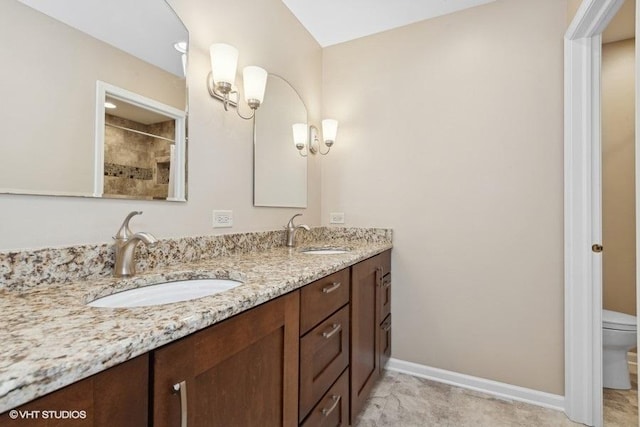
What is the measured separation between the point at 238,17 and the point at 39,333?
1.62 meters

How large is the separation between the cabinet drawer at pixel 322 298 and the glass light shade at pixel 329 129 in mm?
A: 1221

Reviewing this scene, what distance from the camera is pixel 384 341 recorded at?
6.29 feet

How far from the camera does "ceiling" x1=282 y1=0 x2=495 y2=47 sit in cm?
191

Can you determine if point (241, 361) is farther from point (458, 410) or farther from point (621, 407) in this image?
point (621, 407)

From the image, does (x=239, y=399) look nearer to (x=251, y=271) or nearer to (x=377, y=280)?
(x=251, y=271)

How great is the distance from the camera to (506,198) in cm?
180

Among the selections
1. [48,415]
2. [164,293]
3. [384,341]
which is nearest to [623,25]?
[384,341]

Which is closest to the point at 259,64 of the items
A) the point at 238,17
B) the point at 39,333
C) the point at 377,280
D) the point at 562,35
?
the point at 238,17

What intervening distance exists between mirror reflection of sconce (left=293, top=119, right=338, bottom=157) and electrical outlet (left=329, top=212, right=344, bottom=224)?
502mm

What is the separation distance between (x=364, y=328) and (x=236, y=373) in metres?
1.00

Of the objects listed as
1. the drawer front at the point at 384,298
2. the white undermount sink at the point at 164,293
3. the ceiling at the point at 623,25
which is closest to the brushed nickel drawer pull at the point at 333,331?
the white undermount sink at the point at 164,293

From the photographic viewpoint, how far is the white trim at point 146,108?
0.94 metres

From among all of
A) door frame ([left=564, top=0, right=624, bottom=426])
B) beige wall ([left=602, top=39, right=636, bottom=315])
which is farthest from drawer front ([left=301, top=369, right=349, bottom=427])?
beige wall ([left=602, top=39, right=636, bottom=315])

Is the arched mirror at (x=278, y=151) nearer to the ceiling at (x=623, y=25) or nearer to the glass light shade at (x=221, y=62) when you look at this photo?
the glass light shade at (x=221, y=62)
